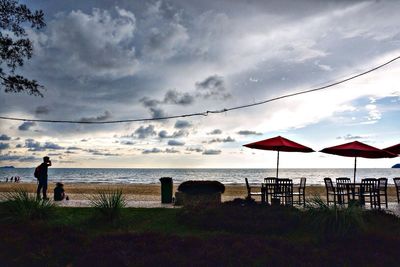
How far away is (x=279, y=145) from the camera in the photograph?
12781 millimetres

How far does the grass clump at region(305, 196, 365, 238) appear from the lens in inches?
354

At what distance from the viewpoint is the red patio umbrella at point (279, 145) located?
12876 millimetres

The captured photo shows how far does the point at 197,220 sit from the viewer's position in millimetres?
10250

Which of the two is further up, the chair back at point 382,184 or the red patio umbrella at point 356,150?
the red patio umbrella at point 356,150

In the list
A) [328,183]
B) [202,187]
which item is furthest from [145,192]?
[328,183]

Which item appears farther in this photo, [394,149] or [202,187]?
[394,149]

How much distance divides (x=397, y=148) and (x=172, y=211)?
9104 mm

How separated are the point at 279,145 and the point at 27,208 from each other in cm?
770

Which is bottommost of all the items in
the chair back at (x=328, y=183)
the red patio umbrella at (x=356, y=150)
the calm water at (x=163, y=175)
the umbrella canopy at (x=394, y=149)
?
the calm water at (x=163, y=175)

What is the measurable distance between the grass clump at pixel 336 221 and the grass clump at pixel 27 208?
23.0ft

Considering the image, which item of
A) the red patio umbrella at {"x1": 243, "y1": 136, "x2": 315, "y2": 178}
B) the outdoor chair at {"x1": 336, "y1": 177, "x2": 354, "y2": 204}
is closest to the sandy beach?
the outdoor chair at {"x1": 336, "y1": 177, "x2": 354, "y2": 204}

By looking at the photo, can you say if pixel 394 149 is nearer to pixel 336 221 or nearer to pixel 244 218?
pixel 336 221

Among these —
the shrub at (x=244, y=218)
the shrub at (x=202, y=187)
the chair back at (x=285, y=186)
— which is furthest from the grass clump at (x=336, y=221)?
the shrub at (x=202, y=187)

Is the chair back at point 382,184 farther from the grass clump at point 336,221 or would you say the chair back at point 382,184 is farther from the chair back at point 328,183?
the grass clump at point 336,221
